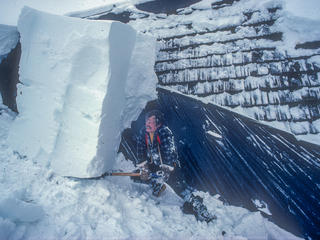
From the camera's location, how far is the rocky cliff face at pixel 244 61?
2.28m

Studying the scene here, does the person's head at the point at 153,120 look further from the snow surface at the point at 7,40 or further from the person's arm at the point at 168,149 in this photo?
the snow surface at the point at 7,40

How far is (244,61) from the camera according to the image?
2596 mm

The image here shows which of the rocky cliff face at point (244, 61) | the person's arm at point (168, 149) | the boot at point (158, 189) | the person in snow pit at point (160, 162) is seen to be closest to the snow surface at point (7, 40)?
the rocky cliff face at point (244, 61)

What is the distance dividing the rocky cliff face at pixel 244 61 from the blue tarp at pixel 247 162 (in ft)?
0.78

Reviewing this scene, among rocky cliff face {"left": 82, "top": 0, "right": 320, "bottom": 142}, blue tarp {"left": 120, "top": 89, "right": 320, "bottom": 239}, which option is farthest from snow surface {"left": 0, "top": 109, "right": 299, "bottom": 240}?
rocky cliff face {"left": 82, "top": 0, "right": 320, "bottom": 142}

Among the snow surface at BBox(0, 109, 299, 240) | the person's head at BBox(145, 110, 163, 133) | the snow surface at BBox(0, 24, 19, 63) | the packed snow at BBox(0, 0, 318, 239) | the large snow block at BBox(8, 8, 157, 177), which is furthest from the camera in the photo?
the person's head at BBox(145, 110, 163, 133)

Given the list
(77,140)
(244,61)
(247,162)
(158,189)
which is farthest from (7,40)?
(247,162)

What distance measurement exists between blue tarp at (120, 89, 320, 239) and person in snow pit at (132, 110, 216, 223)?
138mm

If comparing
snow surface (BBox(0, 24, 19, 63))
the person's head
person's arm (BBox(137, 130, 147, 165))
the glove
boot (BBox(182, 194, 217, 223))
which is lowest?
boot (BBox(182, 194, 217, 223))

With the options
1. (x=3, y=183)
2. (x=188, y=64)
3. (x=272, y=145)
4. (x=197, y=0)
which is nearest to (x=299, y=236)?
(x=272, y=145)

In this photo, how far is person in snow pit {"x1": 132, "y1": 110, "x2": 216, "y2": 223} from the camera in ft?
8.06

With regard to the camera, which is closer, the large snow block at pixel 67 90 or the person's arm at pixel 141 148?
the large snow block at pixel 67 90

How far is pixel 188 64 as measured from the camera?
2.92m

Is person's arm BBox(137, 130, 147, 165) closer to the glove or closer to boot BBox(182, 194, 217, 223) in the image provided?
the glove
